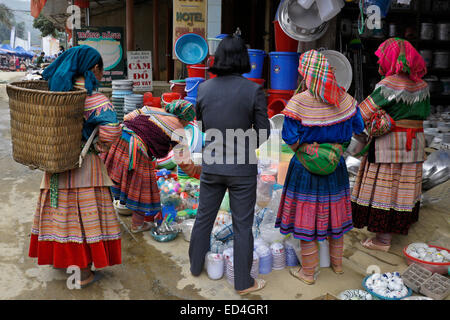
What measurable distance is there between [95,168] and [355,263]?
222 cm

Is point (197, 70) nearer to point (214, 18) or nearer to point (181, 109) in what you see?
point (214, 18)

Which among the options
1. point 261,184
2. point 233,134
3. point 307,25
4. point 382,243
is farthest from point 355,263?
point 307,25

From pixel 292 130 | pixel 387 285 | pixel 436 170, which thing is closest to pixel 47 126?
pixel 292 130

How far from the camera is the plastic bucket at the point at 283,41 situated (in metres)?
5.18

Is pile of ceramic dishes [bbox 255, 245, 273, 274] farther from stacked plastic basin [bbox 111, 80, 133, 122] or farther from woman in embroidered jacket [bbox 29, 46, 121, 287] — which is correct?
stacked plastic basin [bbox 111, 80, 133, 122]

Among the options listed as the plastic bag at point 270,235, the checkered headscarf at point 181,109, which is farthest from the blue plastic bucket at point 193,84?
the plastic bag at point 270,235

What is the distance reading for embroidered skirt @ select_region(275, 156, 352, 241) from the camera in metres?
2.81

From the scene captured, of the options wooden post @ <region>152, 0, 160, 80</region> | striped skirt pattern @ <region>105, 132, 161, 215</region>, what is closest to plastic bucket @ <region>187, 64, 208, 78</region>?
striped skirt pattern @ <region>105, 132, 161, 215</region>

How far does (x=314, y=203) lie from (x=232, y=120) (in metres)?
0.85

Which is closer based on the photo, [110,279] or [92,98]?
[92,98]

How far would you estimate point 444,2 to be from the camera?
26.2 feet

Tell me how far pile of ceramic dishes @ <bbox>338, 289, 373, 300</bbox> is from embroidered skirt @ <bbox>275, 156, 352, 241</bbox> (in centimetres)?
39

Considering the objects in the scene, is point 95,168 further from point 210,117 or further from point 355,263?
point 355,263

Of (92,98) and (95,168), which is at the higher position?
(92,98)
